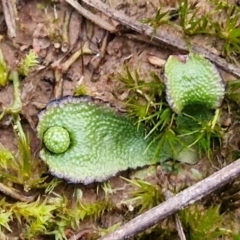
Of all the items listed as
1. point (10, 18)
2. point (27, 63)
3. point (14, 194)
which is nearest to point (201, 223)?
point (14, 194)

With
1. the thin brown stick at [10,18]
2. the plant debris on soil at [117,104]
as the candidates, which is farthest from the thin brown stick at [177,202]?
the thin brown stick at [10,18]

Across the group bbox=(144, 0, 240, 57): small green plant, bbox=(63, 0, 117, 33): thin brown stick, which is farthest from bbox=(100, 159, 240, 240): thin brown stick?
bbox=(63, 0, 117, 33): thin brown stick

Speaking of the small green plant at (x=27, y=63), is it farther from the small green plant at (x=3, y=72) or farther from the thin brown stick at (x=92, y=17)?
the thin brown stick at (x=92, y=17)

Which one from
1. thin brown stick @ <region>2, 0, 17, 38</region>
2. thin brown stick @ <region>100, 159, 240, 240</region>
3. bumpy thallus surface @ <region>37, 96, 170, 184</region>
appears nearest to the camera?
thin brown stick @ <region>100, 159, 240, 240</region>

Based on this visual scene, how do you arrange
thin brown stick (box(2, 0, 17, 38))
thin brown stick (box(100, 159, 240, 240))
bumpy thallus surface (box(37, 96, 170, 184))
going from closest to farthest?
thin brown stick (box(100, 159, 240, 240)) → bumpy thallus surface (box(37, 96, 170, 184)) → thin brown stick (box(2, 0, 17, 38))

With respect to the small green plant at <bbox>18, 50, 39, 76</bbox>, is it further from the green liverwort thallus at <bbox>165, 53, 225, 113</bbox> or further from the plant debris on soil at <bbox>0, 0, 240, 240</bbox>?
the green liverwort thallus at <bbox>165, 53, 225, 113</bbox>

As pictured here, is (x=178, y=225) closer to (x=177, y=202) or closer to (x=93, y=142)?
(x=177, y=202)
